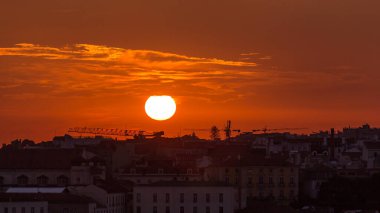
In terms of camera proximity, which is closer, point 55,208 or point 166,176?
point 55,208

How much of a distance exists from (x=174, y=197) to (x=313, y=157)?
47.0 m

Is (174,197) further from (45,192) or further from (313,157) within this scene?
(313,157)

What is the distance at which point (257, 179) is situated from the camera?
102 metres

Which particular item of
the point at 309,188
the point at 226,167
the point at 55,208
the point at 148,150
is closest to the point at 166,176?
the point at 226,167

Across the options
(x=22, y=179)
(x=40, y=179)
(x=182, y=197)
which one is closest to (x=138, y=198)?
(x=182, y=197)

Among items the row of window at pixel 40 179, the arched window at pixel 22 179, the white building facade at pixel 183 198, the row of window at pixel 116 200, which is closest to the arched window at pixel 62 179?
the row of window at pixel 40 179

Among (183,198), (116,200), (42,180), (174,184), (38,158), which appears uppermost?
(38,158)

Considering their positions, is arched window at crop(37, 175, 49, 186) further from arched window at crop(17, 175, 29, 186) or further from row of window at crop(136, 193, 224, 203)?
row of window at crop(136, 193, 224, 203)

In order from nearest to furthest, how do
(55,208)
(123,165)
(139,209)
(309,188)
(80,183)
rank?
(55,208) < (139,209) < (80,183) < (309,188) < (123,165)

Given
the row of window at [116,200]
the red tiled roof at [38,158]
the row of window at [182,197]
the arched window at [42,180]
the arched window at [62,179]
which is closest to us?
the row of window at [182,197]

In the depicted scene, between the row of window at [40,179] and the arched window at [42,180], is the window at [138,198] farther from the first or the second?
the arched window at [42,180]

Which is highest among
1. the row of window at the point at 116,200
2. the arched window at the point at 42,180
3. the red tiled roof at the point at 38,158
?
the red tiled roof at the point at 38,158

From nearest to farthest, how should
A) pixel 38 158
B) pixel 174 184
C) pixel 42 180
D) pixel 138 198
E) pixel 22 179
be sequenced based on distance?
1. pixel 138 198
2. pixel 174 184
3. pixel 42 180
4. pixel 22 179
5. pixel 38 158

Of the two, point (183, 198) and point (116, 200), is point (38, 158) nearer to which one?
point (116, 200)
